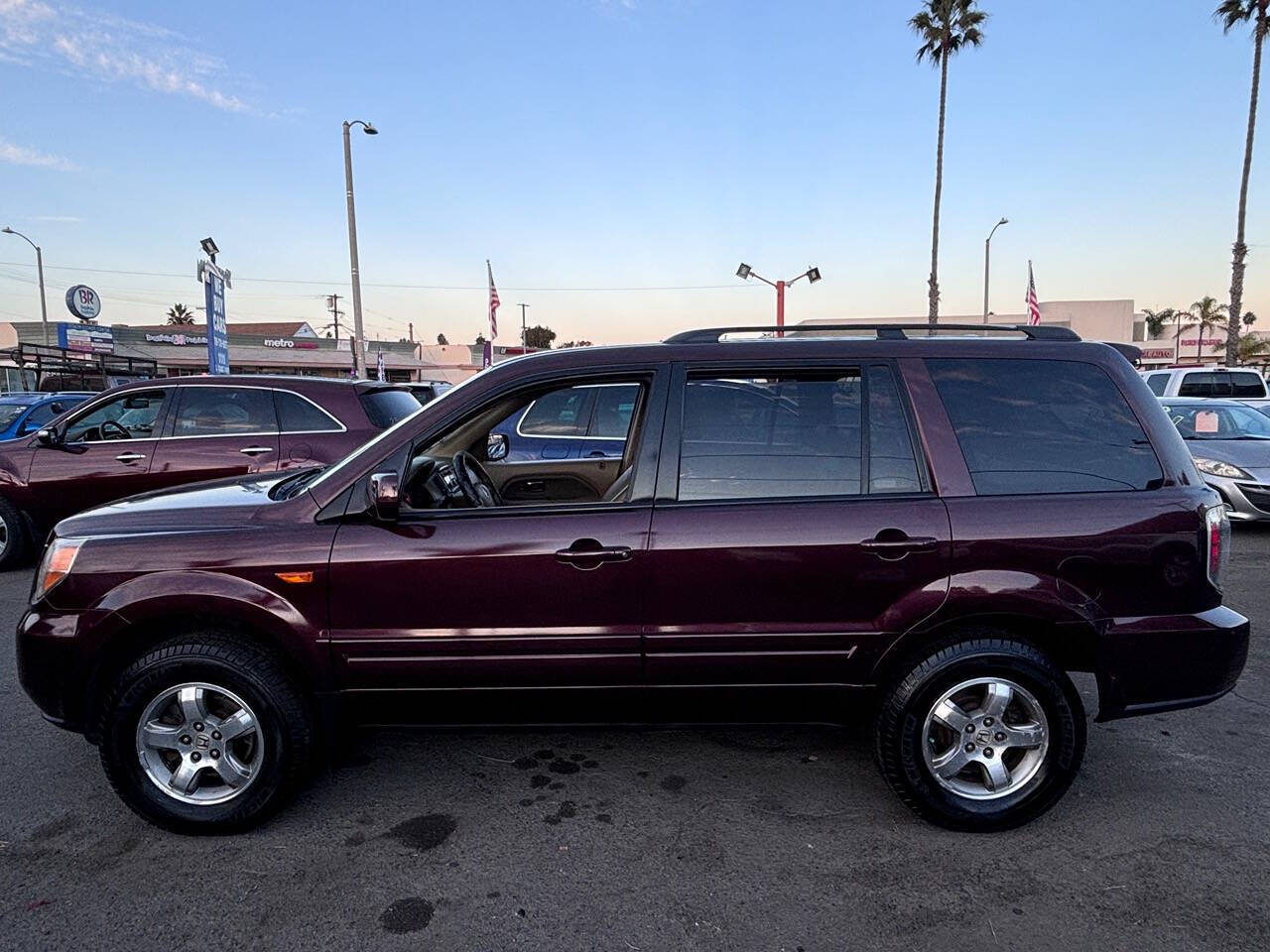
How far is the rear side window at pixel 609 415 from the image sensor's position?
5320 millimetres

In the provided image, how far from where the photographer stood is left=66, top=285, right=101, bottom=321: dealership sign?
111ft

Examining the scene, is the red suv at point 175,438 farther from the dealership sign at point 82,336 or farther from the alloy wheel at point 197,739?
the dealership sign at point 82,336

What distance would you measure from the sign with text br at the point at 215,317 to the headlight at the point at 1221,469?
1637 centimetres

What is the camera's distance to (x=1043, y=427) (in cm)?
279

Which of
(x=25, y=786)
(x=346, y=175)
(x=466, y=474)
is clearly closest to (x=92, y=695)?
(x=25, y=786)

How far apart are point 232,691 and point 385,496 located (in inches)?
37.1

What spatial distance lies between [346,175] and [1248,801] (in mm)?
22240

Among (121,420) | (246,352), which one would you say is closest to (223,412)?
(121,420)

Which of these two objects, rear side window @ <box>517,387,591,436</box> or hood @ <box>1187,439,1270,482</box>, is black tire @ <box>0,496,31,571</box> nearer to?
rear side window @ <box>517,387,591,436</box>

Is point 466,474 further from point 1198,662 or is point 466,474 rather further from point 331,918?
point 1198,662

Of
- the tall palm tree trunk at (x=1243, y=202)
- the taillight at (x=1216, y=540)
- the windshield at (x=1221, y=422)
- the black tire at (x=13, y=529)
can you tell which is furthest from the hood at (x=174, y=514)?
the tall palm tree trunk at (x=1243, y=202)

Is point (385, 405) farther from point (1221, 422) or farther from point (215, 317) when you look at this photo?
point (215, 317)

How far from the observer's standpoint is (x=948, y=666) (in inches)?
106

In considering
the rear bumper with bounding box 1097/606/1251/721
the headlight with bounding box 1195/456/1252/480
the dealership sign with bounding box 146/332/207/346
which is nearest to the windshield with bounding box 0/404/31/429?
the rear bumper with bounding box 1097/606/1251/721
